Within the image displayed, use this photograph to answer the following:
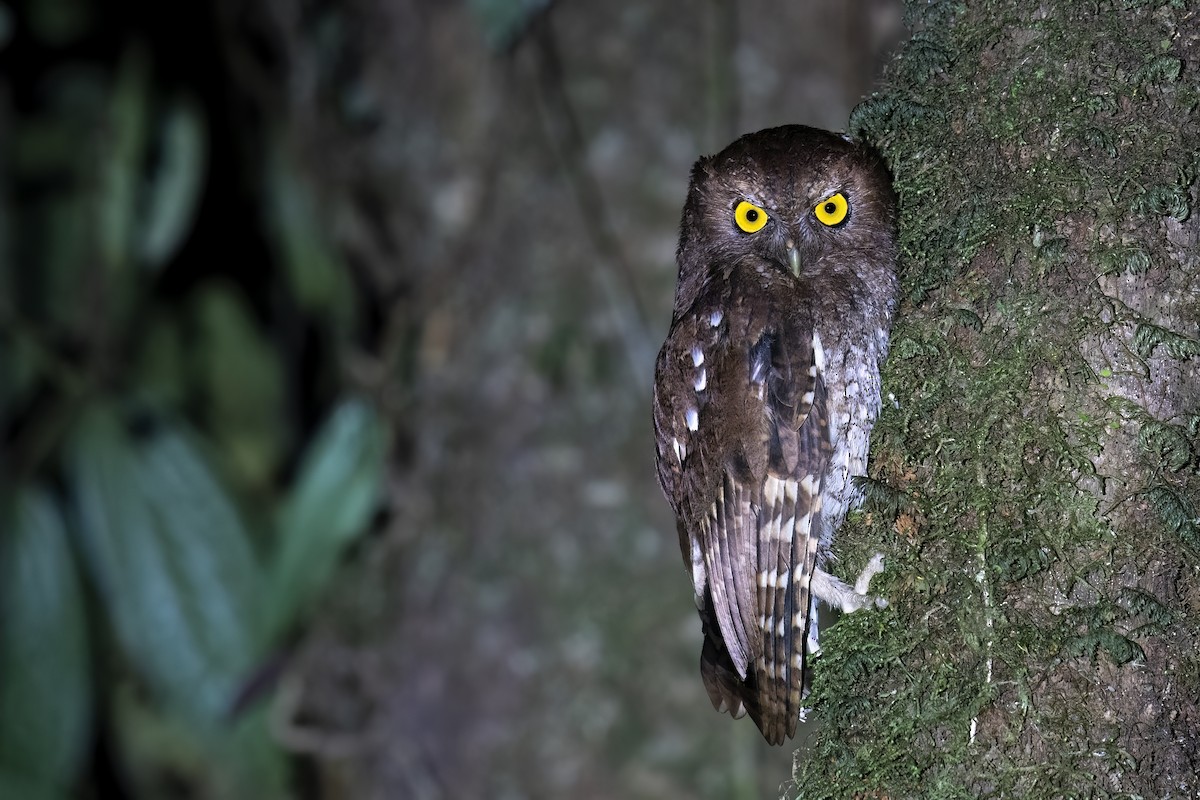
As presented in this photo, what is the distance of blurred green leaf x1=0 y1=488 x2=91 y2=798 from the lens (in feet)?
8.21

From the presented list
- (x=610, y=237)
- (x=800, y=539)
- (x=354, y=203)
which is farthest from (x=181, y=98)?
(x=800, y=539)

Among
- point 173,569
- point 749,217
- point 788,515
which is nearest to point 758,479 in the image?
point 788,515

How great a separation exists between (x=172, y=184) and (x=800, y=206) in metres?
2.18

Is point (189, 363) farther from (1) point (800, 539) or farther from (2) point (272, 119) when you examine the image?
(1) point (800, 539)

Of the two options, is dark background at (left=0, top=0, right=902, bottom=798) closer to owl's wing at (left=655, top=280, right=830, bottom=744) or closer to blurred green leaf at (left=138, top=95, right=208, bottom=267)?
blurred green leaf at (left=138, top=95, right=208, bottom=267)

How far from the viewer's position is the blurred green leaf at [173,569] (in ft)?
8.30

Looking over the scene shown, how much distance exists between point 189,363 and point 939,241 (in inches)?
112

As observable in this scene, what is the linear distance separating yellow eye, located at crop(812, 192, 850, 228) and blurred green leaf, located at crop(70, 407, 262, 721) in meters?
1.69

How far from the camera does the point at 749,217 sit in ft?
6.12

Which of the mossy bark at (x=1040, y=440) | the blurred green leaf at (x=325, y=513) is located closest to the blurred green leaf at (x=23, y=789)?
the blurred green leaf at (x=325, y=513)

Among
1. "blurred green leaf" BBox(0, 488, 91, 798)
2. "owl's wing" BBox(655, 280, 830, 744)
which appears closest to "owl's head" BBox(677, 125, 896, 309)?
"owl's wing" BBox(655, 280, 830, 744)

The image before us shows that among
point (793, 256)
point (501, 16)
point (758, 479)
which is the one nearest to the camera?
point (758, 479)

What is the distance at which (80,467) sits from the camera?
106 inches

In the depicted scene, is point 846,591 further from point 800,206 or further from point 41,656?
point 41,656
